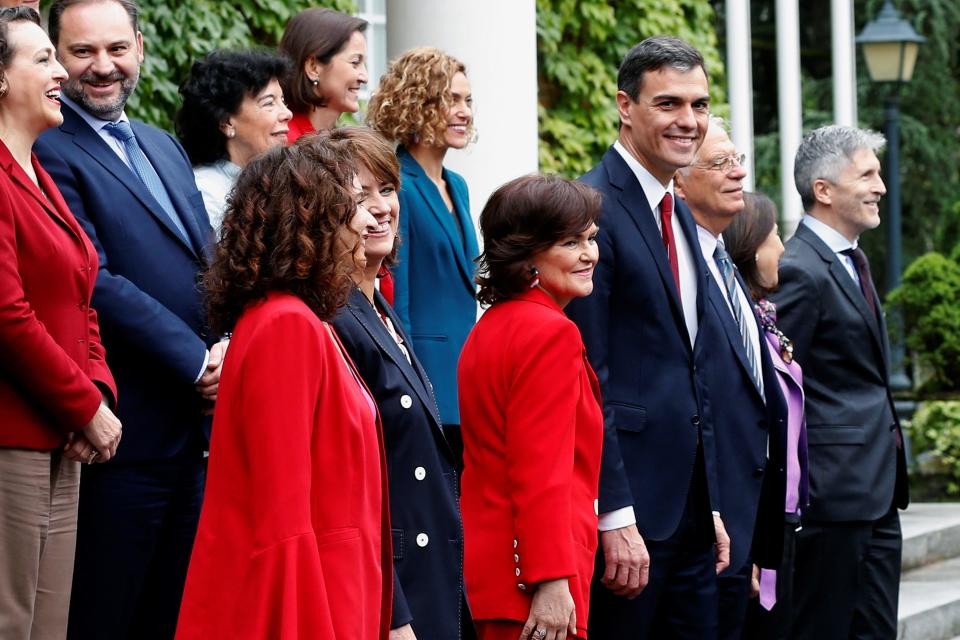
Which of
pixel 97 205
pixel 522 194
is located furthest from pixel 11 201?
pixel 522 194

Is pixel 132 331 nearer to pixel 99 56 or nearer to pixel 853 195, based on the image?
pixel 99 56

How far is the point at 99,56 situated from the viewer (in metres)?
4.60

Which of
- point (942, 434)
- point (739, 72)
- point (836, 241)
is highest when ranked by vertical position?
point (739, 72)

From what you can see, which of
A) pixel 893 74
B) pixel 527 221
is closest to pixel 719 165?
pixel 527 221

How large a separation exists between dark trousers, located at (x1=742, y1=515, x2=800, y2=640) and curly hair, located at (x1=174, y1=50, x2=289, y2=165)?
2349mm

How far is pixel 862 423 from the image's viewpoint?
20.1 ft

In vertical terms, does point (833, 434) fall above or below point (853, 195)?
below

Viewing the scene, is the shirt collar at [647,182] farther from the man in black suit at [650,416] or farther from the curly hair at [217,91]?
the curly hair at [217,91]

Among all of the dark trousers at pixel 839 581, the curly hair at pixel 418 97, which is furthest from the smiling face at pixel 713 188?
the dark trousers at pixel 839 581

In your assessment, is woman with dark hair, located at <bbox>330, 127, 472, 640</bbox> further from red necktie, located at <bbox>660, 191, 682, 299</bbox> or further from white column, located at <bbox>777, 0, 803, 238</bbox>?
white column, located at <bbox>777, 0, 803, 238</bbox>

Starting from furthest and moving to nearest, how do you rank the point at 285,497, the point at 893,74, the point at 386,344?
the point at 893,74 < the point at 386,344 < the point at 285,497

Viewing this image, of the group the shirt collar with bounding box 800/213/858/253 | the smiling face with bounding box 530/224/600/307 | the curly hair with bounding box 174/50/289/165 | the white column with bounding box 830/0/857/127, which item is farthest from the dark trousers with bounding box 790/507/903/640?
the white column with bounding box 830/0/857/127

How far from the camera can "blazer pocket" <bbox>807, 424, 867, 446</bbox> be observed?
20.0ft

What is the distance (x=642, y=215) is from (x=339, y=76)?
1427mm
